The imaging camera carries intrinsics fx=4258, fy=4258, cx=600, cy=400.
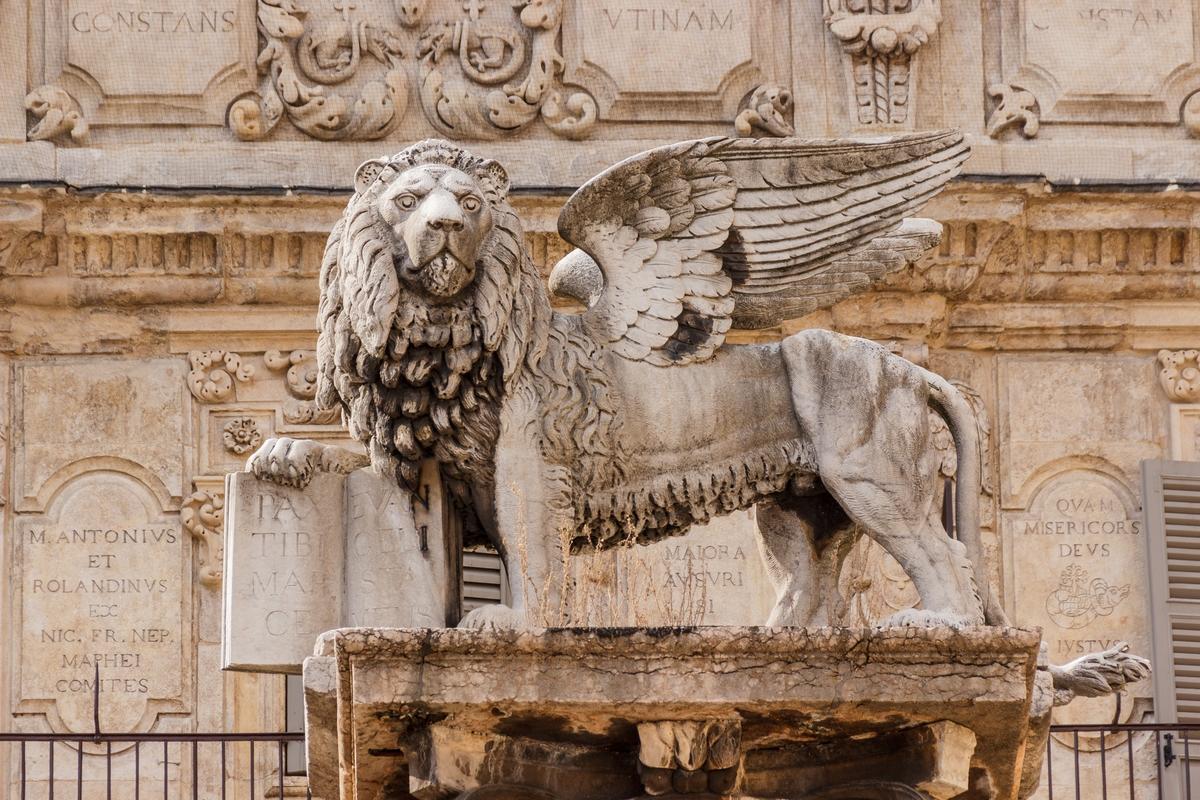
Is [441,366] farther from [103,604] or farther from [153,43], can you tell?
[153,43]

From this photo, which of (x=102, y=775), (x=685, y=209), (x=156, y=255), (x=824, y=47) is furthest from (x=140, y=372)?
(x=685, y=209)

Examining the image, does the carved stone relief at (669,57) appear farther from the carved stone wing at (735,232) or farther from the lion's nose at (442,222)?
the lion's nose at (442,222)

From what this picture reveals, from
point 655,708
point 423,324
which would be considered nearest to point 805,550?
point 655,708

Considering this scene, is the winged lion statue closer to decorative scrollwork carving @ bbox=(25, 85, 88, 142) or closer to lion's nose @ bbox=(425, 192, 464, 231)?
lion's nose @ bbox=(425, 192, 464, 231)

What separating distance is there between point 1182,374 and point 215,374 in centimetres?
501

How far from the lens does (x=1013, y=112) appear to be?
Result: 73.9 ft

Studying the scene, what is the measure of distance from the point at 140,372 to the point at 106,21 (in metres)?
1.96

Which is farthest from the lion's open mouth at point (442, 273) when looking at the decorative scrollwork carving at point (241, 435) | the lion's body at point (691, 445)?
the decorative scrollwork carving at point (241, 435)

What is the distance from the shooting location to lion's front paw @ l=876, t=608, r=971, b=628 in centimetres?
1473

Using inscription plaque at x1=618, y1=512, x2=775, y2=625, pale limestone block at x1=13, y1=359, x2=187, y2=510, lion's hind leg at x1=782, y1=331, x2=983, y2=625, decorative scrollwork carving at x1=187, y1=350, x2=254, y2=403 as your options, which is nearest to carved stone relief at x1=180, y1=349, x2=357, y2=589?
decorative scrollwork carving at x1=187, y1=350, x2=254, y2=403

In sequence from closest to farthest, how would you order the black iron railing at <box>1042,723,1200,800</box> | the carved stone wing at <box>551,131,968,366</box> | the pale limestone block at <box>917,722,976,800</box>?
1. the pale limestone block at <box>917,722,976,800</box>
2. the carved stone wing at <box>551,131,968,366</box>
3. the black iron railing at <box>1042,723,1200,800</box>

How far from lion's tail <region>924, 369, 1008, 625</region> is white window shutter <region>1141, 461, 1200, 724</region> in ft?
20.3

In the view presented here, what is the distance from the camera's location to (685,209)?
611 inches

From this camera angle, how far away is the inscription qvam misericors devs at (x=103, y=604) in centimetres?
2144
